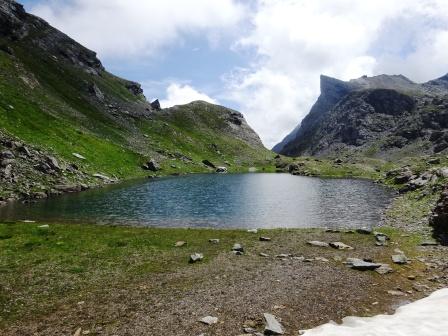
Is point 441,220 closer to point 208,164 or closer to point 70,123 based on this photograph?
point 70,123

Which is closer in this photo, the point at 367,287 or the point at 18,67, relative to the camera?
the point at 367,287

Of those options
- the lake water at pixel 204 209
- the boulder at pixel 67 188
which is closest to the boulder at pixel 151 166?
the lake water at pixel 204 209

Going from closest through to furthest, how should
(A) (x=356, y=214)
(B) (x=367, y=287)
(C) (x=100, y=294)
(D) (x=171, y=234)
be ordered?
(C) (x=100, y=294), (B) (x=367, y=287), (D) (x=171, y=234), (A) (x=356, y=214)

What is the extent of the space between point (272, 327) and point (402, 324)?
250 inches

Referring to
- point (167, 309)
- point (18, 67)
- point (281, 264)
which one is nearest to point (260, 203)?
point (281, 264)

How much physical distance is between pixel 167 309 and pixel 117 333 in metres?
3.39

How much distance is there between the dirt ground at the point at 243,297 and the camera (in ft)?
65.4

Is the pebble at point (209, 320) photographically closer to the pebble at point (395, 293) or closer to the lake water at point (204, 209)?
the pebble at point (395, 293)

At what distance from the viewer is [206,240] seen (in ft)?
128

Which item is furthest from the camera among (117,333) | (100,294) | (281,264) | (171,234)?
(171,234)

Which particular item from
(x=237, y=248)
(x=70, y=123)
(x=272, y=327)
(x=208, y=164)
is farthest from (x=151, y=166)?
(x=272, y=327)

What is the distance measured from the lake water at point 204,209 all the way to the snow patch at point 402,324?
2997cm

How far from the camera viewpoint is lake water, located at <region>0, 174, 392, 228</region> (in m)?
52.6

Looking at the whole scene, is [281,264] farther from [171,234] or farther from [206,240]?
[171,234]
